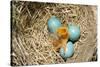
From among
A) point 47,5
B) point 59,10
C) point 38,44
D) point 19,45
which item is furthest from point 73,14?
point 19,45

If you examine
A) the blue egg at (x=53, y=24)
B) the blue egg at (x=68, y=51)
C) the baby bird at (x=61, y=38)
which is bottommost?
the blue egg at (x=68, y=51)

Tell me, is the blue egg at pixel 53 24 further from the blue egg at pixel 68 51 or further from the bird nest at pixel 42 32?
the blue egg at pixel 68 51

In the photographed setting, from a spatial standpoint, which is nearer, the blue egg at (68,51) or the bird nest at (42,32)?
the bird nest at (42,32)

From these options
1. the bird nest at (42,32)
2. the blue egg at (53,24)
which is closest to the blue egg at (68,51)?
the bird nest at (42,32)

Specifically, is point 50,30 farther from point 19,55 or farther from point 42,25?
point 19,55

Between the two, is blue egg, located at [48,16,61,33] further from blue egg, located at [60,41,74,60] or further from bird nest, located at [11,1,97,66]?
blue egg, located at [60,41,74,60]

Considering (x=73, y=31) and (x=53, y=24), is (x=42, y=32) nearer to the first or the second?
(x=53, y=24)
